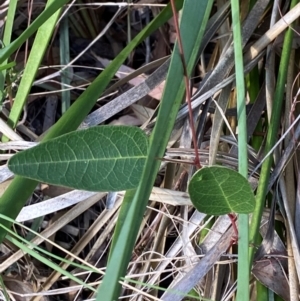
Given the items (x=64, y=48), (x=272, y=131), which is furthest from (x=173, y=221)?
(x=64, y=48)

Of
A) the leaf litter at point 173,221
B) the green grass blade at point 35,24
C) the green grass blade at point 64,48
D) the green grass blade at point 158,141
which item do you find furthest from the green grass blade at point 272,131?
the green grass blade at point 64,48

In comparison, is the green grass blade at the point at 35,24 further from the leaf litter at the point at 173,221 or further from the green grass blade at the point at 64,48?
the green grass blade at the point at 64,48

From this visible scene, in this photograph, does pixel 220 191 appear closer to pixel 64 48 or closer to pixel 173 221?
pixel 173 221

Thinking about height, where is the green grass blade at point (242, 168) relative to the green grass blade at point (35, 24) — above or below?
below

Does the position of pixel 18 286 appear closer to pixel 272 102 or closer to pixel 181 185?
pixel 181 185

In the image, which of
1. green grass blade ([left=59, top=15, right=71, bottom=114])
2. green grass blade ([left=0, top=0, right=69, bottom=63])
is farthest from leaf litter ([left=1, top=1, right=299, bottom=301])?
green grass blade ([left=0, top=0, right=69, bottom=63])

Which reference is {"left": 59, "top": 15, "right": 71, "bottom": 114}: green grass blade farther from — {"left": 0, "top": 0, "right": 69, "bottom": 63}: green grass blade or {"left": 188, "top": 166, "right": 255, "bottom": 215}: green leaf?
{"left": 188, "top": 166, "right": 255, "bottom": 215}: green leaf
